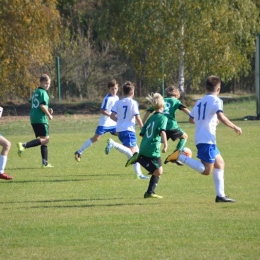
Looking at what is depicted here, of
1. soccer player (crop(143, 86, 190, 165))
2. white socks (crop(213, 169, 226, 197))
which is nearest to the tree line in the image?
soccer player (crop(143, 86, 190, 165))

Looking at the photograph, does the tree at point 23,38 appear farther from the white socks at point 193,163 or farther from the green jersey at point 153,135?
the white socks at point 193,163

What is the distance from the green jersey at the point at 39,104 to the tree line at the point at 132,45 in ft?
48.6

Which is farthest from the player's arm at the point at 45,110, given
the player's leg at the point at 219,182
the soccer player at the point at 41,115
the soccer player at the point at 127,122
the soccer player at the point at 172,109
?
the player's leg at the point at 219,182

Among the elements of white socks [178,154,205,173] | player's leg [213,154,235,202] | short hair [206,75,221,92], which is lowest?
player's leg [213,154,235,202]

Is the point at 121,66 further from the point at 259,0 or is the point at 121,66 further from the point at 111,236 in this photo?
the point at 111,236

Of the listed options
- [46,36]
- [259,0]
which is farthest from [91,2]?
[46,36]

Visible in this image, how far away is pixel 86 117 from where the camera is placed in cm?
3073

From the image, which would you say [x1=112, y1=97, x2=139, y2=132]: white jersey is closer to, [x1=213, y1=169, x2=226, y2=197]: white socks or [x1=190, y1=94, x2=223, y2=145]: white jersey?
[x1=190, y1=94, x2=223, y2=145]: white jersey

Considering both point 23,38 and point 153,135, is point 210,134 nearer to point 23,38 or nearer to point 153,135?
point 153,135

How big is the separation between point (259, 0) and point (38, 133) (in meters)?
25.4

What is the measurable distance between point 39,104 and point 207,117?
18.7ft

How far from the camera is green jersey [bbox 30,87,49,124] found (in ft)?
49.3

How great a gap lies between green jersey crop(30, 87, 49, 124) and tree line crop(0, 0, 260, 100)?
14821 mm

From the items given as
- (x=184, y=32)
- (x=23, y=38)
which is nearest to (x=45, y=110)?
(x=23, y=38)
